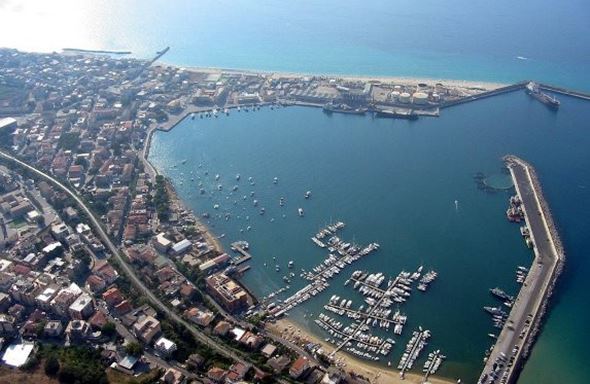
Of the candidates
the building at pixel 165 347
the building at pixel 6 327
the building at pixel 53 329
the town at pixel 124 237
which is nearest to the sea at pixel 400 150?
the town at pixel 124 237

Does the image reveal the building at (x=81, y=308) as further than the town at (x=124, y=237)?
Yes

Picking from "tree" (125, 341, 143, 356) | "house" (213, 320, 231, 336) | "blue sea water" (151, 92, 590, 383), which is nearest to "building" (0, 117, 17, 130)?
"blue sea water" (151, 92, 590, 383)

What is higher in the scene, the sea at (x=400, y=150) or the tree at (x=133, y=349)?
the sea at (x=400, y=150)

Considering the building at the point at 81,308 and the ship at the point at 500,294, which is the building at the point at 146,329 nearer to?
the building at the point at 81,308

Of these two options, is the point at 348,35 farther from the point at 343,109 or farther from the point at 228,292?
the point at 228,292

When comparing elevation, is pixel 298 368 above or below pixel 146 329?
above

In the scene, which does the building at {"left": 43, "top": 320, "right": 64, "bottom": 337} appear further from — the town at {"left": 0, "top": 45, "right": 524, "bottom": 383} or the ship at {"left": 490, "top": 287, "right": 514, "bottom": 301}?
the ship at {"left": 490, "top": 287, "right": 514, "bottom": 301}

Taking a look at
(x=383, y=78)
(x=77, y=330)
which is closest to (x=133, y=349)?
(x=77, y=330)
